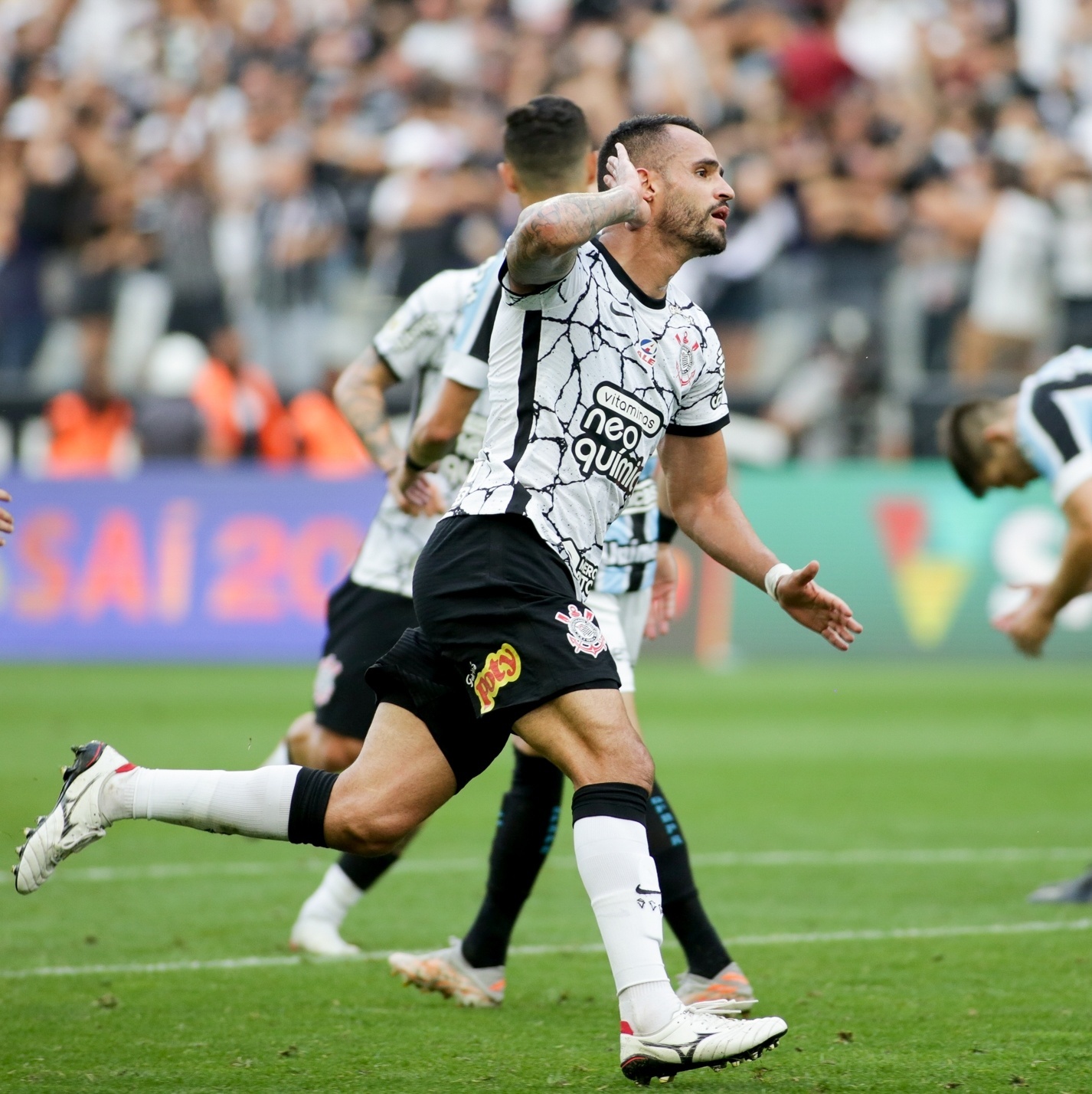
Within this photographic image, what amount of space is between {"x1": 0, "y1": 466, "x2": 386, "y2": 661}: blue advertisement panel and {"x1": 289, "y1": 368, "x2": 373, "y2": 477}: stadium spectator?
4.08 feet

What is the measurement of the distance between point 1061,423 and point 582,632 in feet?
8.75

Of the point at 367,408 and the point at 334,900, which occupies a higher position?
the point at 367,408

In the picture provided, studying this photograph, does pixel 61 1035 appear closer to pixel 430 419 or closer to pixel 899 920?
pixel 430 419

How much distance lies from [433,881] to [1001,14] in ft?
46.2

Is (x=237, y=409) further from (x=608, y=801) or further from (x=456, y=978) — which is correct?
(x=608, y=801)

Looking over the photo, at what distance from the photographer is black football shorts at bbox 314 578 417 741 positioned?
677cm

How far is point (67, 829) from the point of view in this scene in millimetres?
4918

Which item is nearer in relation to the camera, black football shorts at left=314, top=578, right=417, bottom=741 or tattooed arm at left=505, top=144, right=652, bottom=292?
tattooed arm at left=505, top=144, right=652, bottom=292

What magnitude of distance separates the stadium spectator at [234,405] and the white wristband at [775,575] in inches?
502

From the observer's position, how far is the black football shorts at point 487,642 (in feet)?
15.0

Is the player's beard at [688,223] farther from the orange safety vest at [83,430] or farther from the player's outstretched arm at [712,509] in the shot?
the orange safety vest at [83,430]

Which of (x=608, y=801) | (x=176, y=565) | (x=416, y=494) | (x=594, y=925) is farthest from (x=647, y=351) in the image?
(x=176, y=565)

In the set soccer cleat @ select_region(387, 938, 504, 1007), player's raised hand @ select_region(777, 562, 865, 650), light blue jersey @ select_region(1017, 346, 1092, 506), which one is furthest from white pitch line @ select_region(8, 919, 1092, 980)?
player's raised hand @ select_region(777, 562, 865, 650)

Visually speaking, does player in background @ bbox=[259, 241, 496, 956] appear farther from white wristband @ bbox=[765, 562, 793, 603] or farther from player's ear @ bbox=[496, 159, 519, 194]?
white wristband @ bbox=[765, 562, 793, 603]
